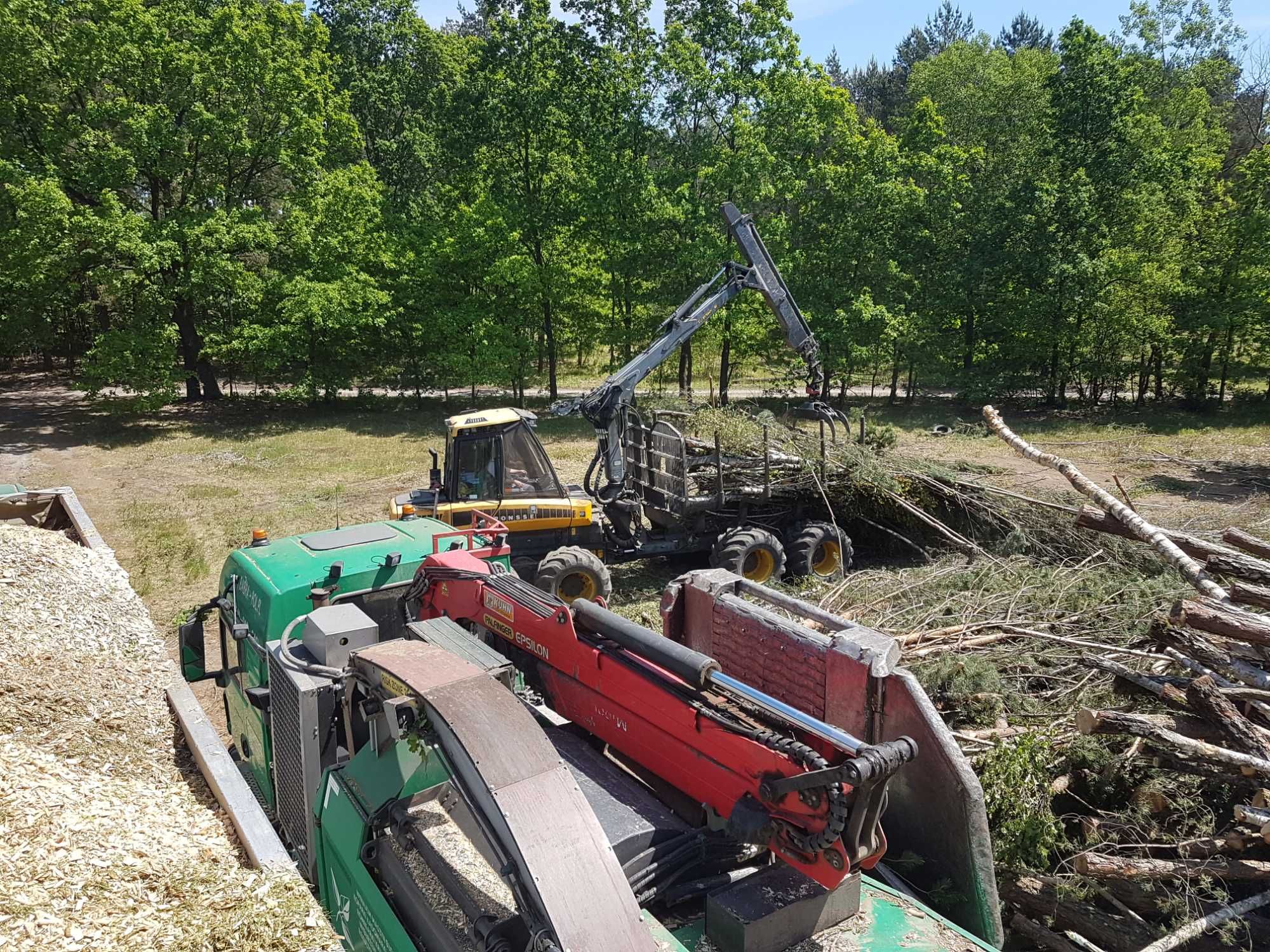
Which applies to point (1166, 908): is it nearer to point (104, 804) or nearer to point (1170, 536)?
point (1170, 536)

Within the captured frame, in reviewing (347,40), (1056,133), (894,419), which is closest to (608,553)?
(894,419)

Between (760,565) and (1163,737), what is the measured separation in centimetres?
631

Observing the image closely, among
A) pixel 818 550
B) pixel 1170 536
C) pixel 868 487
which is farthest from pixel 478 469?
pixel 1170 536

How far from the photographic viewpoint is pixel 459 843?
362 centimetres

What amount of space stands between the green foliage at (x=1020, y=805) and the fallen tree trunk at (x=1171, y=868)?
20 cm

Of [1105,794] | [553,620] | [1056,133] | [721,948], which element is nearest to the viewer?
[721,948]

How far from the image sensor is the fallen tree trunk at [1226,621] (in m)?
5.05

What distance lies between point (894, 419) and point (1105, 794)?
21630 mm

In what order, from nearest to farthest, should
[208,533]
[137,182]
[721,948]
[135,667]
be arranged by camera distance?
[721,948], [135,667], [208,533], [137,182]

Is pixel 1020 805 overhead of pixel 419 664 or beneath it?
beneath

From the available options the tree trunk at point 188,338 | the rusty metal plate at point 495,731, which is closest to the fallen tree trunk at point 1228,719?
the rusty metal plate at point 495,731

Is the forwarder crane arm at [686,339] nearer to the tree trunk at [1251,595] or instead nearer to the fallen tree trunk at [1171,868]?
the tree trunk at [1251,595]

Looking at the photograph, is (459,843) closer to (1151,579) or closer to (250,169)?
(1151,579)

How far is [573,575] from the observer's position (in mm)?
9883
